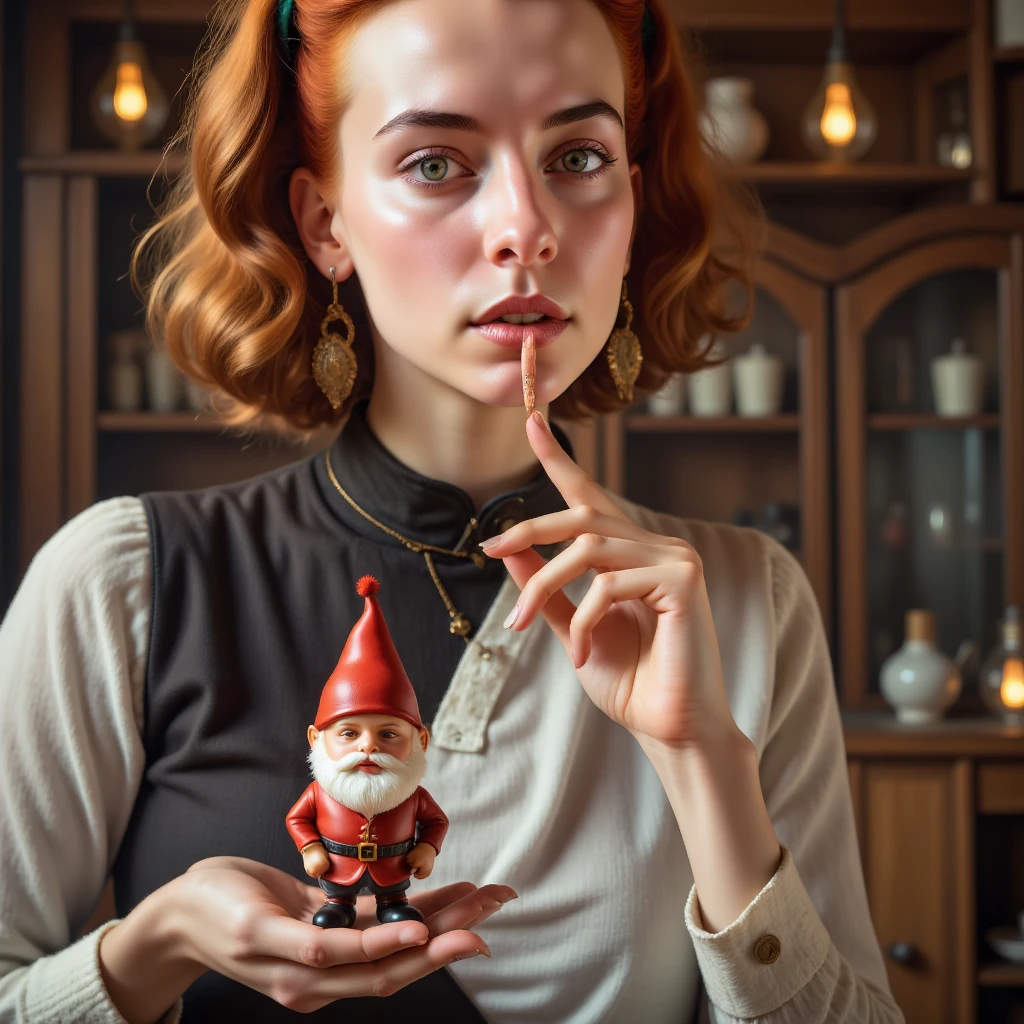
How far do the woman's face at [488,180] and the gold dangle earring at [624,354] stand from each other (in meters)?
0.17

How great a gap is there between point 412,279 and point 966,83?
2367mm

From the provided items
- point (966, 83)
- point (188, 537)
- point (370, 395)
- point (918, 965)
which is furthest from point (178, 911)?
point (966, 83)

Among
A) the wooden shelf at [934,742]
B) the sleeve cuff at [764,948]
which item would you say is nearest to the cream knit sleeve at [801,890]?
the sleeve cuff at [764,948]

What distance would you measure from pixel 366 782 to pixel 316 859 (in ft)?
0.17

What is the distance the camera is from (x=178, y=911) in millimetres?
756

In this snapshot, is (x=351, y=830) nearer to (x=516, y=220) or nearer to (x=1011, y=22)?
(x=516, y=220)

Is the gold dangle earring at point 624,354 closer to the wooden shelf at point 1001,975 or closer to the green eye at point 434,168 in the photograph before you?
the green eye at point 434,168

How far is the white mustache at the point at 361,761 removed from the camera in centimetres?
65

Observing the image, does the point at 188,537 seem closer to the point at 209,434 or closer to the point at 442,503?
the point at 442,503

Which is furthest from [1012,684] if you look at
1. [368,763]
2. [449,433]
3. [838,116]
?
[368,763]

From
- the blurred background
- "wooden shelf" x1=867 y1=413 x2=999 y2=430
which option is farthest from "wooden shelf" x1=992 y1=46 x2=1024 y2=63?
"wooden shelf" x1=867 y1=413 x2=999 y2=430

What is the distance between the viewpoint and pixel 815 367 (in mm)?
2678

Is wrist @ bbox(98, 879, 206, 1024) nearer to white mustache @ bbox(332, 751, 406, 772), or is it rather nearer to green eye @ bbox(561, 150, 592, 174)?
white mustache @ bbox(332, 751, 406, 772)

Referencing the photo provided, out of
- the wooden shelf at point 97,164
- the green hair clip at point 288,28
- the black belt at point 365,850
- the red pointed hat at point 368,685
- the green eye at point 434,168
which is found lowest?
the black belt at point 365,850
